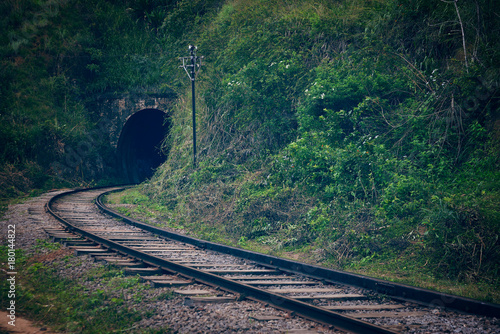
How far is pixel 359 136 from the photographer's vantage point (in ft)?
36.2

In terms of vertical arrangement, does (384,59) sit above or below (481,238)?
above

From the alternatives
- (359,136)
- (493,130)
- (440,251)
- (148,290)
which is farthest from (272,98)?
(148,290)

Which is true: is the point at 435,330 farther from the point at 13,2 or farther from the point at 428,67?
the point at 13,2

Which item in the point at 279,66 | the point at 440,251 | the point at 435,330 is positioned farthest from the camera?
the point at 279,66

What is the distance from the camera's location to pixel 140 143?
29.2m

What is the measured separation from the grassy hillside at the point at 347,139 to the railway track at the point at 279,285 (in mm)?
1040

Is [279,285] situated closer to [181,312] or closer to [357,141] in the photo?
[181,312]

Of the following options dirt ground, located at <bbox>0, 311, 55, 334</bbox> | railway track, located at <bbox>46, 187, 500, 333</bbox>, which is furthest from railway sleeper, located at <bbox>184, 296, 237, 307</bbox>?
dirt ground, located at <bbox>0, 311, 55, 334</bbox>

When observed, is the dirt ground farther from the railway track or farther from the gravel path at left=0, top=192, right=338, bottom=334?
the railway track

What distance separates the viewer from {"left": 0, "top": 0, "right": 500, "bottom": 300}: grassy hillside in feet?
24.7

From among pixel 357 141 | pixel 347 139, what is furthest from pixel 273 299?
pixel 347 139

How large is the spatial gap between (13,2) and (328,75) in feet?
84.6

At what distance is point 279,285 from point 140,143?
2500 centimetres

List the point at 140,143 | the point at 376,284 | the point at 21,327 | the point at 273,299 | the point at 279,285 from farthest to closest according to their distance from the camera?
1. the point at 140,143
2. the point at 279,285
3. the point at 376,284
4. the point at 273,299
5. the point at 21,327
